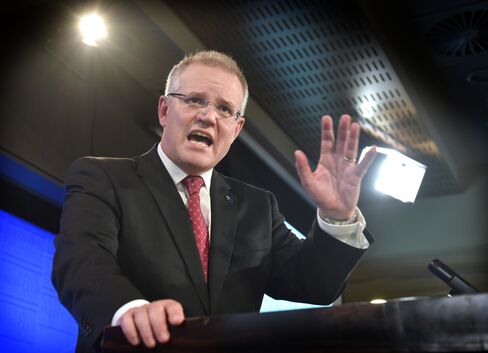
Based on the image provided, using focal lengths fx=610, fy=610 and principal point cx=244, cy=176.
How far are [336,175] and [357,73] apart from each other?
1.47 meters

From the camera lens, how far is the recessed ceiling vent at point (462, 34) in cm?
238

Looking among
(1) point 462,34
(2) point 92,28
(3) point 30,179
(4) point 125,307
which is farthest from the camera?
(1) point 462,34

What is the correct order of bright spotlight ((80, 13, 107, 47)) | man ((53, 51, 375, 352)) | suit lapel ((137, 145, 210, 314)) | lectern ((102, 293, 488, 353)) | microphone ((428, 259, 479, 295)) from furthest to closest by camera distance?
1. bright spotlight ((80, 13, 107, 47))
2. microphone ((428, 259, 479, 295))
3. suit lapel ((137, 145, 210, 314))
4. man ((53, 51, 375, 352))
5. lectern ((102, 293, 488, 353))

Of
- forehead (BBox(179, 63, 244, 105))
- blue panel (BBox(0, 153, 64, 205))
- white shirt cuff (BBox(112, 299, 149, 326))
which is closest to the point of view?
white shirt cuff (BBox(112, 299, 149, 326))

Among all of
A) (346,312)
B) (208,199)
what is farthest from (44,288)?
(346,312)

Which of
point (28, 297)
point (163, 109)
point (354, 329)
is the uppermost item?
point (163, 109)

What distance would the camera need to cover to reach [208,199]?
4.56ft

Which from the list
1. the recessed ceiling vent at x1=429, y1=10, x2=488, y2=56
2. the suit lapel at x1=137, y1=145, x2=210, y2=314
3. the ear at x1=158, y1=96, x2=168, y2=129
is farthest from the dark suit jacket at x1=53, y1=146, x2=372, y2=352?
the recessed ceiling vent at x1=429, y1=10, x2=488, y2=56

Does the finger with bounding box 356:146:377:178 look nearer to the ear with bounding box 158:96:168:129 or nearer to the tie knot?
the tie knot

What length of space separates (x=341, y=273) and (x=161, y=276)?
14.5 inches

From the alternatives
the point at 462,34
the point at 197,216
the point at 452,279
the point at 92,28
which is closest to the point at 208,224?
the point at 197,216

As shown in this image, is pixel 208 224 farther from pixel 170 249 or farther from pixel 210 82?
pixel 210 82

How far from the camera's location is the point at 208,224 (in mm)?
1326

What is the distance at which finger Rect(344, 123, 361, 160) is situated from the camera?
43.1 inches
